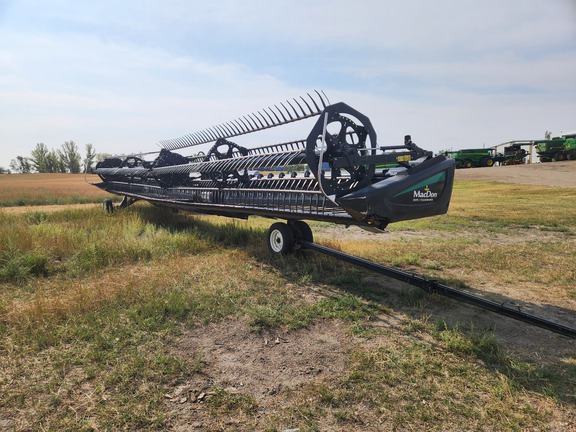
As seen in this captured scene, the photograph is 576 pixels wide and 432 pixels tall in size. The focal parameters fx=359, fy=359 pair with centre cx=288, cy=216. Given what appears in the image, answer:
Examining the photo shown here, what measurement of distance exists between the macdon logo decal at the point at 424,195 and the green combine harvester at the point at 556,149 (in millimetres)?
42908

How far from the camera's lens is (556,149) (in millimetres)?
38281

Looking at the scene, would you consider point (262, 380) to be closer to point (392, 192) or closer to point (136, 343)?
point (136, 343)

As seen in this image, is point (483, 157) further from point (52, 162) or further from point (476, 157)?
point (52, 162)

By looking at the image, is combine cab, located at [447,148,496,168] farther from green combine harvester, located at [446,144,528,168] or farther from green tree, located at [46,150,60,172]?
green tree, located at [46,150,60,172]

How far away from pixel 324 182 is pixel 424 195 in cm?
134

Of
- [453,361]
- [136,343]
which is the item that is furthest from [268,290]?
[453,361]

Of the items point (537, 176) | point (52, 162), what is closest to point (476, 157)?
point (537, 176)

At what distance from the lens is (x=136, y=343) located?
321 cm

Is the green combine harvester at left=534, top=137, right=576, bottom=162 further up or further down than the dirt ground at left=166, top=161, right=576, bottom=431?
further up

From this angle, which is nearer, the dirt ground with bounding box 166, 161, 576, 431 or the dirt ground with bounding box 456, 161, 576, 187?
the dirt ground with bounding box 166, 161, 576, 431

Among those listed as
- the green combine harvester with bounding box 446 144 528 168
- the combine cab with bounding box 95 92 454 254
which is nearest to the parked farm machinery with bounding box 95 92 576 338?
the combine cab with bounding box 95 92 454 254

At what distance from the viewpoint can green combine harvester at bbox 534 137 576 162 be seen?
37.4m

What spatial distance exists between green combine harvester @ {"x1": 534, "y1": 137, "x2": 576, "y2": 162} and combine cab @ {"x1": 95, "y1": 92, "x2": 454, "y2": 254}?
41.9 metres

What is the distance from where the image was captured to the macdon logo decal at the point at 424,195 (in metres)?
4.40
